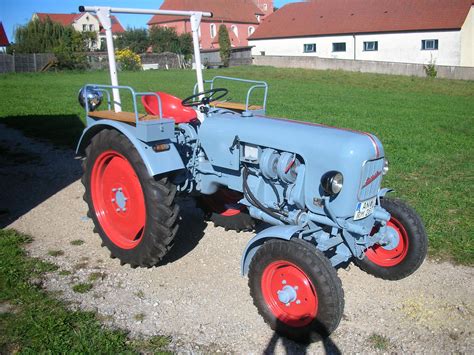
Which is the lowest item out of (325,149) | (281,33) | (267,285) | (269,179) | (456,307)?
(456,307)

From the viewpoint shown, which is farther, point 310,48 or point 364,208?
point 310,48

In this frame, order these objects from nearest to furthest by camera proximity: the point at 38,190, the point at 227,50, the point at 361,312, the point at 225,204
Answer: the point at 361,312, the point at 225,204, the point at 38,190, the point at 227,50

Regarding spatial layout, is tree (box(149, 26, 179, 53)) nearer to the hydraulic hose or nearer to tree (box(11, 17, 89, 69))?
tree (box(11, 17, 89, 69))

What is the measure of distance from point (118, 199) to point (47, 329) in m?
1.45

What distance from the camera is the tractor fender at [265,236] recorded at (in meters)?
3.25

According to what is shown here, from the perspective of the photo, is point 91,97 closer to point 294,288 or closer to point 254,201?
point 254,201

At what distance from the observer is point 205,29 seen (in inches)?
2233

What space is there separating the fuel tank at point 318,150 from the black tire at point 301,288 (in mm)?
447

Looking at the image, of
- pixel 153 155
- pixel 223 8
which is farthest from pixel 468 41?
pixel 223 8

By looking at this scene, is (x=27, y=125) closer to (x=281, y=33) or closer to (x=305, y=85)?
(x=305, y=85)

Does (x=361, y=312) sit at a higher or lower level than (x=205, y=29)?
lower

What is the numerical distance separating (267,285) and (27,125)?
941 centimetres

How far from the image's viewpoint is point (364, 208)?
346 centimetres

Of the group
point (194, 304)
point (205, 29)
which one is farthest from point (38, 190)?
point (205, 29)
